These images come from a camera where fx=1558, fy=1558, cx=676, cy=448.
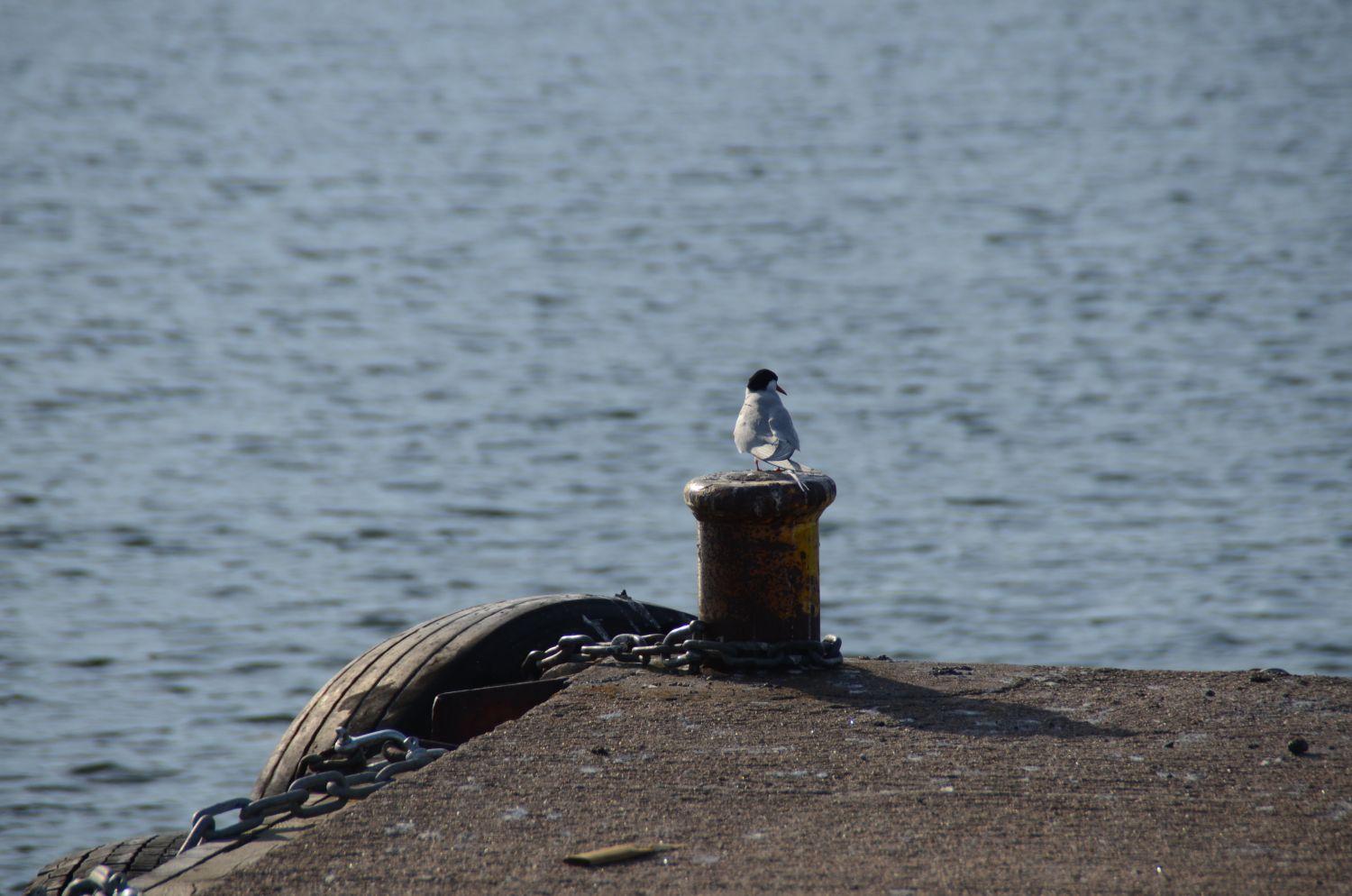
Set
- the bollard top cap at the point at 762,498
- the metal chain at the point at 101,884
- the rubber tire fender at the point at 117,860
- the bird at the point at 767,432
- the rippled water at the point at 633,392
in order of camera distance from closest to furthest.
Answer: the metal chain at the point at 101,884 → the rubber tire fender at the point at 117,860 → the bollard top cap at the point at 762,498 → the bird at the point at 767,432 → the rippled water at the point at 633,392

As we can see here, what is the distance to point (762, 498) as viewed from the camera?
4.88 m

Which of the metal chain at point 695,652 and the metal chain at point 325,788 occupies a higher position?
the metal chain at point 695,652

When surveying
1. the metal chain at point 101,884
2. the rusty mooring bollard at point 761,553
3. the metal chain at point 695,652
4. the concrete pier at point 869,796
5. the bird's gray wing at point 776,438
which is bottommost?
the metal chain at point 101,884

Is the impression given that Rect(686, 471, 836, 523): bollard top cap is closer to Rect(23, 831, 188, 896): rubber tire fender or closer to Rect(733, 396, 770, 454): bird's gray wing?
Rect(733, 396, 770, 454): bird's gray wing

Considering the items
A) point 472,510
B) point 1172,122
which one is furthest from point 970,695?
point 1172,122

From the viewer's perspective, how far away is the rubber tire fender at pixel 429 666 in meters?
5.17

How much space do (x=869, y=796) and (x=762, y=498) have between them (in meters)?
1.19

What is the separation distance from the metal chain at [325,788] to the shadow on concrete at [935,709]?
122 centimetres

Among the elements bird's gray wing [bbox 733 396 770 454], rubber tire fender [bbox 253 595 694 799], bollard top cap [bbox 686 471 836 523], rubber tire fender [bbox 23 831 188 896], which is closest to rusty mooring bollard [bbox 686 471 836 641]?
bollard top cap [bbox 686 471 836 523]

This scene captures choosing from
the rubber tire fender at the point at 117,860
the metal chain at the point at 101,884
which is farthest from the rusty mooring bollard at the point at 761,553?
the metal chain at the point at 101,884

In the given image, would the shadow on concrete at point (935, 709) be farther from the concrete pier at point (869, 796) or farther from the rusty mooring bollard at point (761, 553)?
the rusty mooring bollard at point (761, 553)

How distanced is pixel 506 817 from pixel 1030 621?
722 centimetres

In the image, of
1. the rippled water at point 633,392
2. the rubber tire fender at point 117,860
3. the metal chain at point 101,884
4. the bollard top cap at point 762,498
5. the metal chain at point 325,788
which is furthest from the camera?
the rippled water at point 633,392

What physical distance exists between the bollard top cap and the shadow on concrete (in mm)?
525
